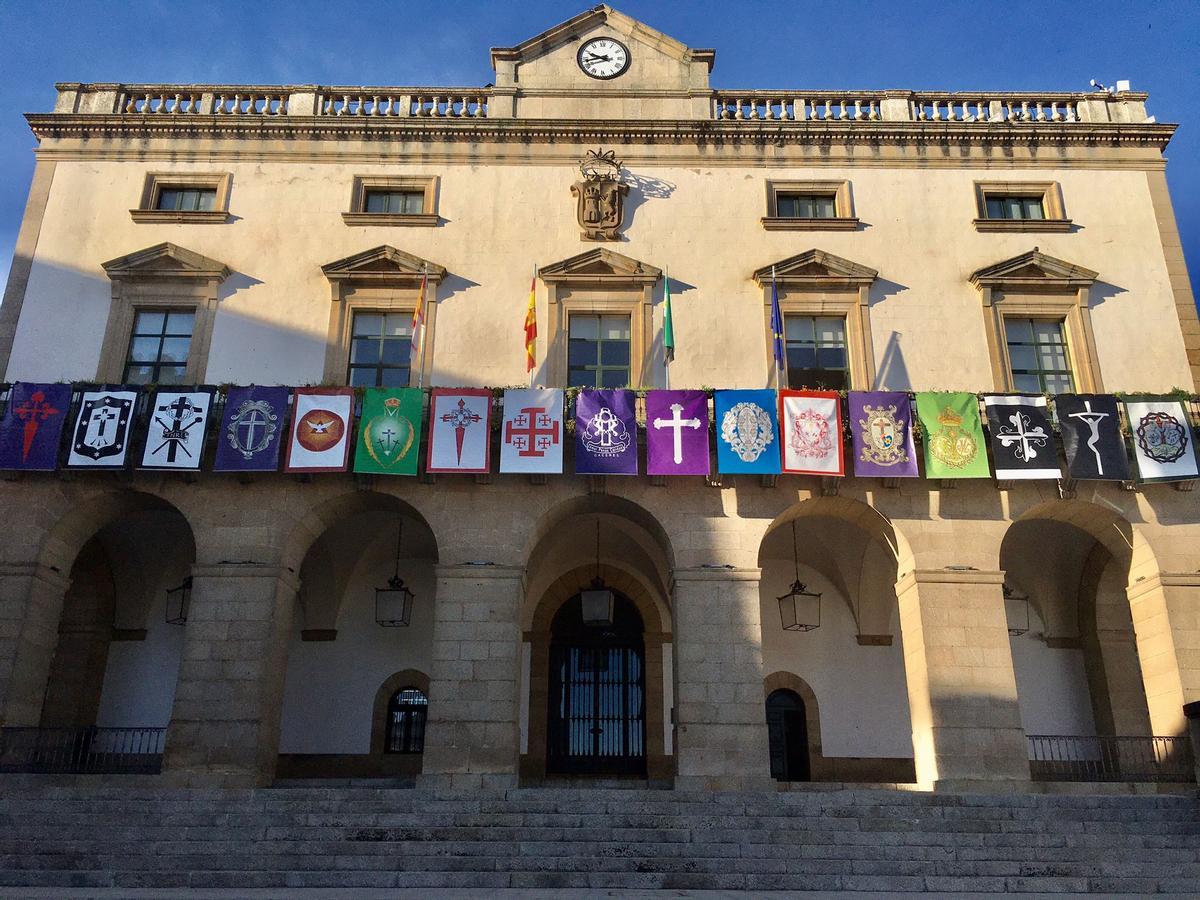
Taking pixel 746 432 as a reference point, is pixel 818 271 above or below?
above

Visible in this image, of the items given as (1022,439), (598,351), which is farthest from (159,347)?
(1022,439)

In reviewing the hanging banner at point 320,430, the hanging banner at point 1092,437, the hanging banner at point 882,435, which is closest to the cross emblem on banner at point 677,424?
the hanging banner at point 882,435

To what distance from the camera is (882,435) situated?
1811cm

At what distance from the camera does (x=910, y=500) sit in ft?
59.6

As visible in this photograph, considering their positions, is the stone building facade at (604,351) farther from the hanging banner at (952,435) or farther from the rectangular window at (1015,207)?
the hanging banner at (952,435)

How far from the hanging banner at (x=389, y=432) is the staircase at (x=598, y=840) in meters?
5.58

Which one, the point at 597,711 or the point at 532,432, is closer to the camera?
the point at 532,432

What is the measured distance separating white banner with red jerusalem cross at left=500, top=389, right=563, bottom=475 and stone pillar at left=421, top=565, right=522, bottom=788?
185 cm

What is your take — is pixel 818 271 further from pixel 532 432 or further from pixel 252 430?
pixel 252 430

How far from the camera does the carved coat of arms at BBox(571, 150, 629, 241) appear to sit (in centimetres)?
2069

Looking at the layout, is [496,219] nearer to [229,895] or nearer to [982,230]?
[982,230]

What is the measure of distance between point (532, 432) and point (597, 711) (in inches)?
264

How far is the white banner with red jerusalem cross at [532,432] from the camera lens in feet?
58.6

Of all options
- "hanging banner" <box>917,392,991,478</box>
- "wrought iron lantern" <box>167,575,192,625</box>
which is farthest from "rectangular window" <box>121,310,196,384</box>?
"hanging banner" <box>917,392,991,478</box>
